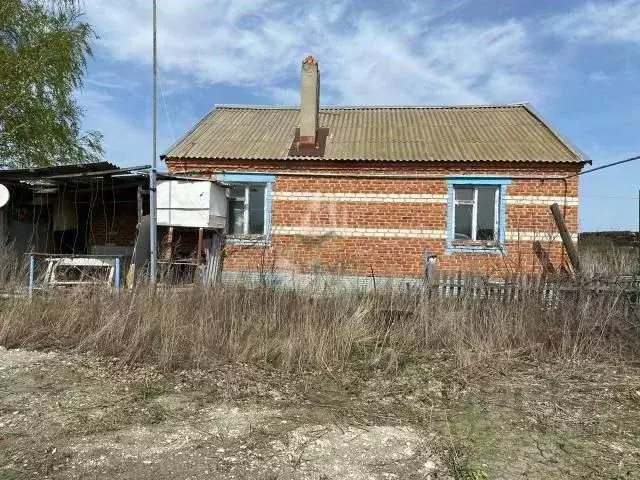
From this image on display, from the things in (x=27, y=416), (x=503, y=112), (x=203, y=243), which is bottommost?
(x=27, y=416)

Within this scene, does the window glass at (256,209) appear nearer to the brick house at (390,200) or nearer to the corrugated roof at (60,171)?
the brick house at (390,200)

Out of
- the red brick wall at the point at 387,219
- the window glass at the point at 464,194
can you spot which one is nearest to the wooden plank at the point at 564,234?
the red brick wall at the point at 387,219

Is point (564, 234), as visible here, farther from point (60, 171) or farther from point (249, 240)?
point (60, 171)

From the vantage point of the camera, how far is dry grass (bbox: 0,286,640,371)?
5.75 m

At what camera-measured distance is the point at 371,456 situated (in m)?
3.51

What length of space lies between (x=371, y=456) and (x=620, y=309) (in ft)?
16.5

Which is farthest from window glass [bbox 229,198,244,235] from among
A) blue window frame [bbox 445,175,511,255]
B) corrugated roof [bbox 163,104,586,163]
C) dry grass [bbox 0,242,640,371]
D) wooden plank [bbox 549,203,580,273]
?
wooden plank [bbox 549,203,580,273]

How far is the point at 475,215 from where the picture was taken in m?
12.9

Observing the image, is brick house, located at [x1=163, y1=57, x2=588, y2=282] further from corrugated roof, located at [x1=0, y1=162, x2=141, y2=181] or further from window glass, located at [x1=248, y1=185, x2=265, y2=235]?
corrugated roof, located at [x1=0, y1=162, x2=141, y2=181]

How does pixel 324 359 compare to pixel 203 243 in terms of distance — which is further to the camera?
pixel 203 243

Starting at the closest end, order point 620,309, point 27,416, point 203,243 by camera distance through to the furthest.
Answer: point 27,416 < point 620,309 < point 203,243

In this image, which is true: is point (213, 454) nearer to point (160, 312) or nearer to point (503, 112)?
point (160, 312)

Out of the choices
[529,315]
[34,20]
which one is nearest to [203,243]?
[34,20]

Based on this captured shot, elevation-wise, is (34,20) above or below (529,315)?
above
